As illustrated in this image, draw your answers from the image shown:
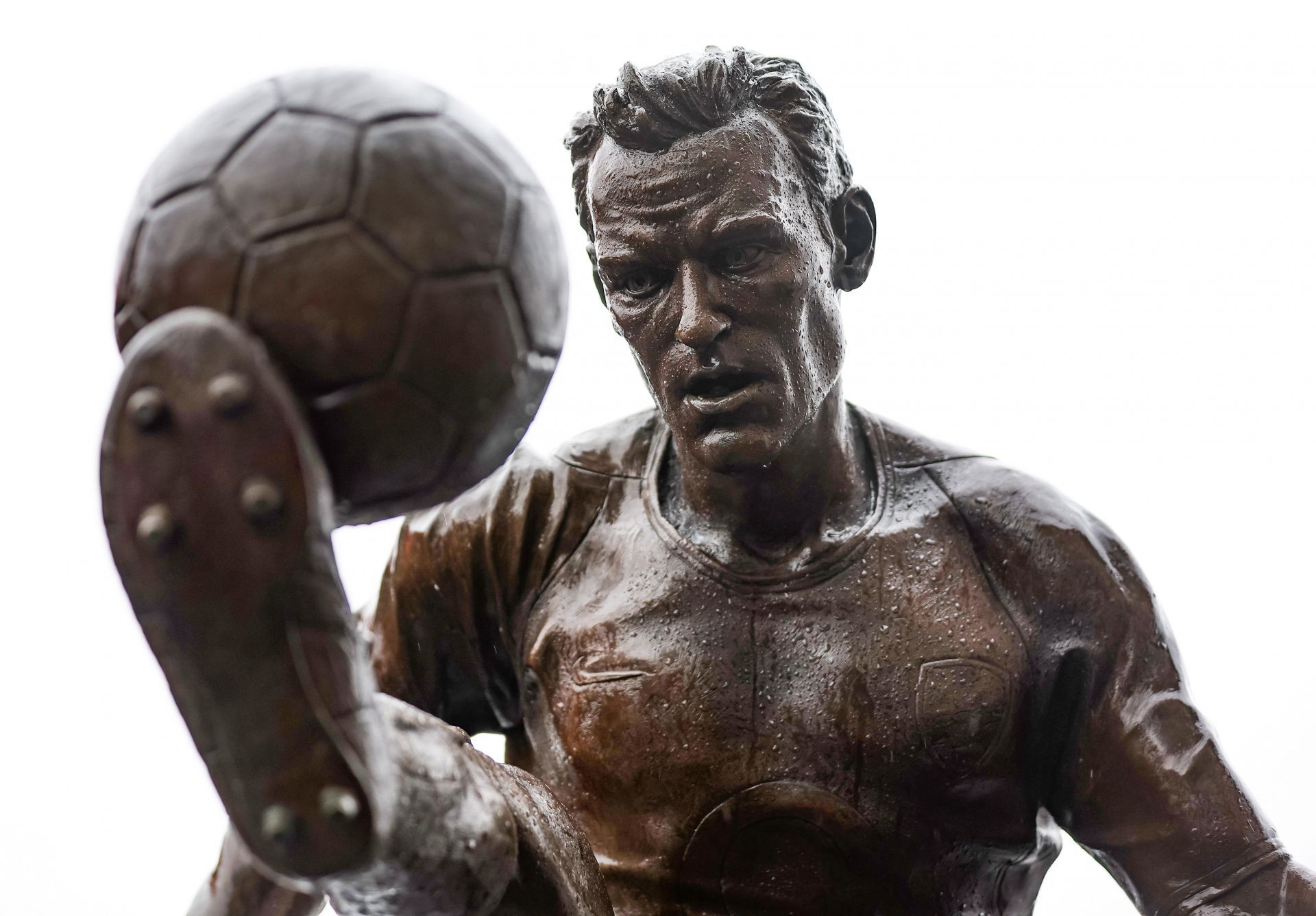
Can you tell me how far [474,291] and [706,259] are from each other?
535 mm

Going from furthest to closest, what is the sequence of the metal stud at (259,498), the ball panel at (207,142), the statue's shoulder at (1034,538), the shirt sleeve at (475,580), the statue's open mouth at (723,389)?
1. the shirt sleeve at (475,580)
2. the statue's shoulder at (1034,538)
3. the statue's open mouth at (723,389)
4. the ball panel at (207,142)
5. the metal stud at (259,498)

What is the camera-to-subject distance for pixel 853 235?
157cm

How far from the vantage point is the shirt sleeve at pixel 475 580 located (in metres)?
1.60

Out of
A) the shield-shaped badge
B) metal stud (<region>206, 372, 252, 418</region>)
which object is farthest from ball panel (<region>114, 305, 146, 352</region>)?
the shield-shaped badge

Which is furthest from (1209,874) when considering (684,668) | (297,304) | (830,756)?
(297,304)

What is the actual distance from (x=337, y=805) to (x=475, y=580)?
0.78 m

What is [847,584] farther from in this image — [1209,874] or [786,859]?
[1209,874]

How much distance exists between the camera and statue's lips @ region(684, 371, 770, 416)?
4.54 ft

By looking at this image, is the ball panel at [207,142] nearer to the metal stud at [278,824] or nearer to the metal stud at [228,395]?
the metal stud at [228,395]

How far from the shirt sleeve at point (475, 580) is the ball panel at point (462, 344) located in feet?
2.30

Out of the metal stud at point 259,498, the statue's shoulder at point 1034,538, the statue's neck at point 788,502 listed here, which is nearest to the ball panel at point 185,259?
the metal stud at point 259,498

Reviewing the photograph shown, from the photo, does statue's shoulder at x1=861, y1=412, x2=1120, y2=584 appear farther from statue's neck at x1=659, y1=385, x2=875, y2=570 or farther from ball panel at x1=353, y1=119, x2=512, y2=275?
ball panel at x1=353, y1=119, x2=512, y2=275

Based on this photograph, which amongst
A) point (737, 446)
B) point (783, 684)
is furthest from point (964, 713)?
point (737, 446)

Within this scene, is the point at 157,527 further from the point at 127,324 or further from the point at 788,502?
the point at 788,502
